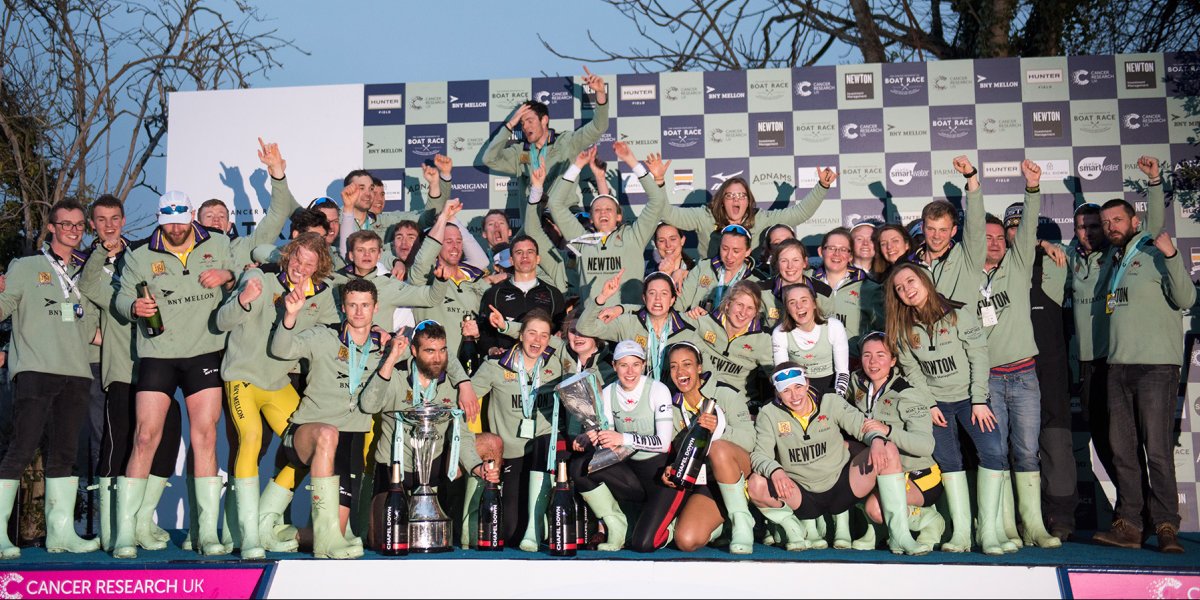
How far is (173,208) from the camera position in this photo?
5.75 meters

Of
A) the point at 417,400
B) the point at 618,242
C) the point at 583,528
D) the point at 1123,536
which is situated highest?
the point at 618,242

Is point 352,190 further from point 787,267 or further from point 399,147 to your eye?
point 787,267

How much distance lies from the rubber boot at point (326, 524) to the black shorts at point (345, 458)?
104 millimetres

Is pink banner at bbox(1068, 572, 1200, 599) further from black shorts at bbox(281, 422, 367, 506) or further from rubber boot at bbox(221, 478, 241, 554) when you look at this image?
rubber boot at bbox(221, 478, 241, 554)

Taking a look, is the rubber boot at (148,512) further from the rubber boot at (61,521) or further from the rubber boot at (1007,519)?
the rubber boot at (1007,519)

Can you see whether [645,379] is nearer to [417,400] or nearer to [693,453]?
[693,453]

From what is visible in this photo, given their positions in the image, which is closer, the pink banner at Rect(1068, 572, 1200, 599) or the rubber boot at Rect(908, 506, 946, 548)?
the pink banner at Rect(1068, 572, 1200, 599)

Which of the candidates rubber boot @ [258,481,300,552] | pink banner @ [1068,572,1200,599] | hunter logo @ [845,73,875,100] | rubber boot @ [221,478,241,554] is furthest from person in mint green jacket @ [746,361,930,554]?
hunter logo @ [845,73,875,100]

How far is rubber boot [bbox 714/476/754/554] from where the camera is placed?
546cm

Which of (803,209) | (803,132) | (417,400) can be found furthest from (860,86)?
(417,400)

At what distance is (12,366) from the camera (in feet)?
19.7

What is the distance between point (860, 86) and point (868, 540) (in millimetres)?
3590

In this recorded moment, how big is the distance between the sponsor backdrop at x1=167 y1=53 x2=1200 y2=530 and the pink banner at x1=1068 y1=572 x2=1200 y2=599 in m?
3.36

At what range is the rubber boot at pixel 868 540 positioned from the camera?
5.71 m
